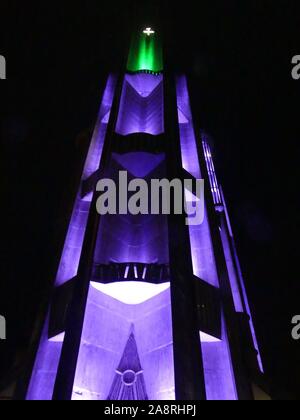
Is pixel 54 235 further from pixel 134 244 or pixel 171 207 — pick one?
→ pixel 171 207

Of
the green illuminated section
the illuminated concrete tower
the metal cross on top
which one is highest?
the metal cross on top

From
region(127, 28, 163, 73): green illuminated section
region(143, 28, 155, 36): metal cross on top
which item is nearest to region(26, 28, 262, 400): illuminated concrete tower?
region(127, 28, 163, 73): green illuminated section

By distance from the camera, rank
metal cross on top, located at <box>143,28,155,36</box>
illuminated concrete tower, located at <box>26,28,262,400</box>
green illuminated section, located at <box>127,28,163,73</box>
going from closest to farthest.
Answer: illuminated concrete tower, located at <box>26,28,262,400</box> → green illuminated section, located at <box>127,28,163,73</box> → metal cross on top, located at <box>143,28,155,36</box>

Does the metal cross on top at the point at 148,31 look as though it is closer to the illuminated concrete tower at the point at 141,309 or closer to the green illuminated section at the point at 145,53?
the green illuminated section at the point at 145,53

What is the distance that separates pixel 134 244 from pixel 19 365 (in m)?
8.44

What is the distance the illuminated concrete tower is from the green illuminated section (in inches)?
472

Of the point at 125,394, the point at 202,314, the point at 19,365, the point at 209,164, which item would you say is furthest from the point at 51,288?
the point at 209,164

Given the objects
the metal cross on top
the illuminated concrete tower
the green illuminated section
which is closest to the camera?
the illuminated concrete tower

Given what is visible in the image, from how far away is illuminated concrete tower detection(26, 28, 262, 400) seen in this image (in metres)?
15.3

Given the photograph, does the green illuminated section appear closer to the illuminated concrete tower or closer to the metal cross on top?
the metal cross on top

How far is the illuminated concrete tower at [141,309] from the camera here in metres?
15.3

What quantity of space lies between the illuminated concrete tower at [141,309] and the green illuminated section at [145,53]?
11993 mm

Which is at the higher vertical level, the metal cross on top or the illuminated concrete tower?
the metal cross on top
